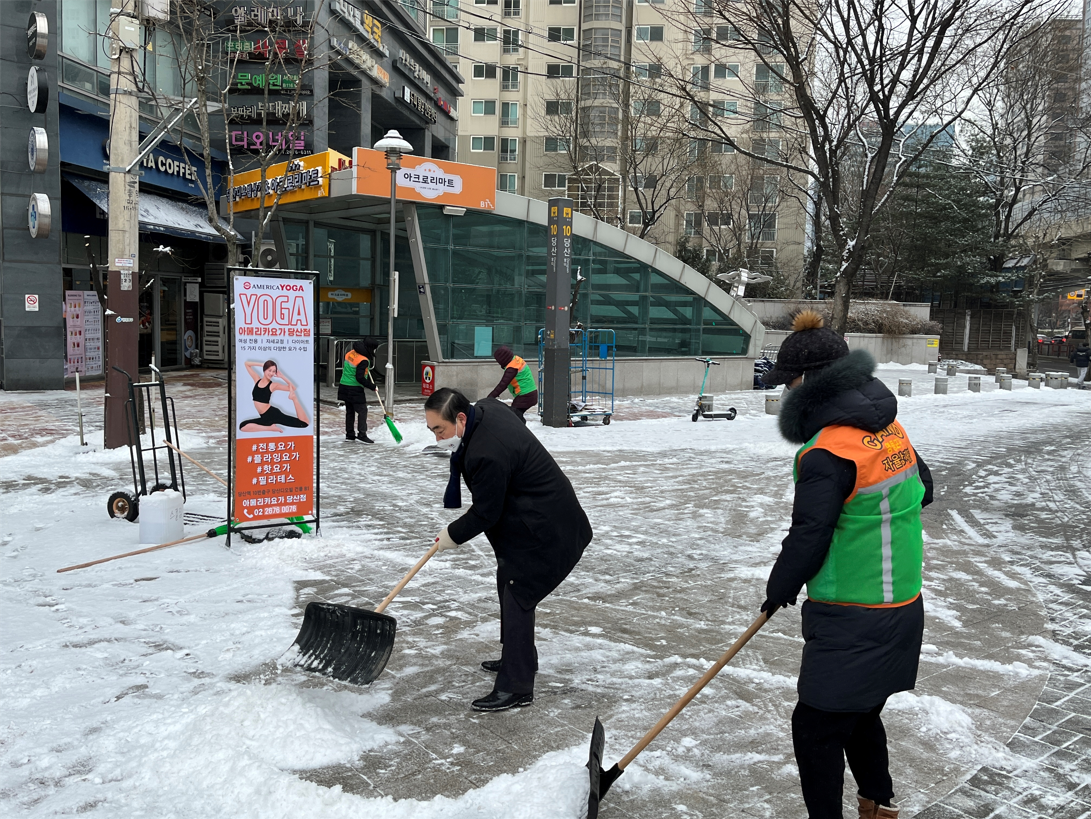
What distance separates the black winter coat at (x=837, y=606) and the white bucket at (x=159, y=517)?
5.74m

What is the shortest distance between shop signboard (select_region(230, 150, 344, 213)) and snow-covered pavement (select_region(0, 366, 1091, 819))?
31.6 ft

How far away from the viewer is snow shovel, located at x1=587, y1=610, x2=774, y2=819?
324 centimetres

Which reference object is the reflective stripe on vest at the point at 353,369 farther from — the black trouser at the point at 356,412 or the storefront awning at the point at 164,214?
the storefront awning at the point at 164,214

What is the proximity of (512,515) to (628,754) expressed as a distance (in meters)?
1.28

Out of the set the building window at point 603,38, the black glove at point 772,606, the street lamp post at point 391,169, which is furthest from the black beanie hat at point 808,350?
the building window at point 603,38

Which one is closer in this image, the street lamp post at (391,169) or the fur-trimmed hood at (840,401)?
the fur-trimmed hood at (840,401)

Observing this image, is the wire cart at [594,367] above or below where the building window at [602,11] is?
below

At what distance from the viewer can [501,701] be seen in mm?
4336

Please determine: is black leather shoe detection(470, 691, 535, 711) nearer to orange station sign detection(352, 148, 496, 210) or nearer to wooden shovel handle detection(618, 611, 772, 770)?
wooden shovel handle detection(618, 611, 772, 770)

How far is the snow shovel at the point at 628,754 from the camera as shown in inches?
128

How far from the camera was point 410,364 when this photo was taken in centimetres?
2206

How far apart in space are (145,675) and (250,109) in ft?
80.8

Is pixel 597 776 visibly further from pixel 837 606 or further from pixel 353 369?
pixel 353 369

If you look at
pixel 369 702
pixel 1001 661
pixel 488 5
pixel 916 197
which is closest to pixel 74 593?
pixel 369 702
